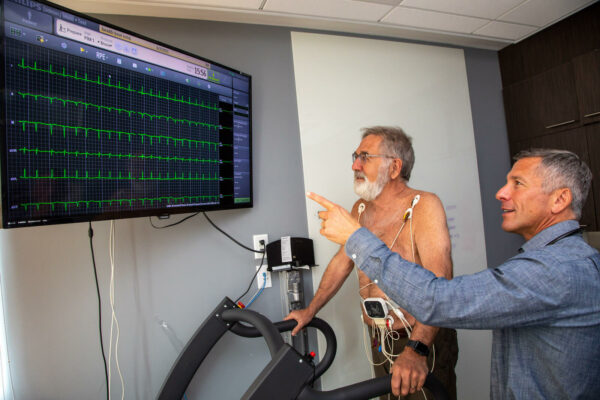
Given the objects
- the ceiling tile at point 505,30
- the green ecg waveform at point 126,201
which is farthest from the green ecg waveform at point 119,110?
the ceiling tile at point 505,30

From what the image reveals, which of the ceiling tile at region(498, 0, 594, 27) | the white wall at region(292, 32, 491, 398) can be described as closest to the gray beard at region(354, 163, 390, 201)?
the white wall at region(292, 32, 491, 398)

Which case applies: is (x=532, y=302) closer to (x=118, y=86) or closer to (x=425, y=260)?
(x=425, y=260)

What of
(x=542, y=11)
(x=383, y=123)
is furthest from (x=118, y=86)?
(x=542, y=11)

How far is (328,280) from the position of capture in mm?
1966

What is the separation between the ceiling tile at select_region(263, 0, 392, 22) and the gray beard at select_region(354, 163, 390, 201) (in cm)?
108

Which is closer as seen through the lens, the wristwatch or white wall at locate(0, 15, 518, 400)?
the wristwatch

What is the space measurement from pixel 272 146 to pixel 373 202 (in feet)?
2.51

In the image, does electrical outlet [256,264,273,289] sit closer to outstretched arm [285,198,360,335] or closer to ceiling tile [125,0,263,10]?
outstretched arm [285,198,360,335]

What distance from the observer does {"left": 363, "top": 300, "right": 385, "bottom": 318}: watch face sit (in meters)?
1.63

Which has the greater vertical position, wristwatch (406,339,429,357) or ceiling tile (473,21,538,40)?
ceiling tile (473,21,538,40)

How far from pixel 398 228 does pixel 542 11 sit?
6.83 feet

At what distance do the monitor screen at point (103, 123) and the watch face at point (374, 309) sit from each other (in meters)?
0.88

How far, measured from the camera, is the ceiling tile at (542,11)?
2.44 metres

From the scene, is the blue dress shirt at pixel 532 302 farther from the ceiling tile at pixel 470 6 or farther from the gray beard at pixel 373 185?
the ceiling tile at pixel 470 6
